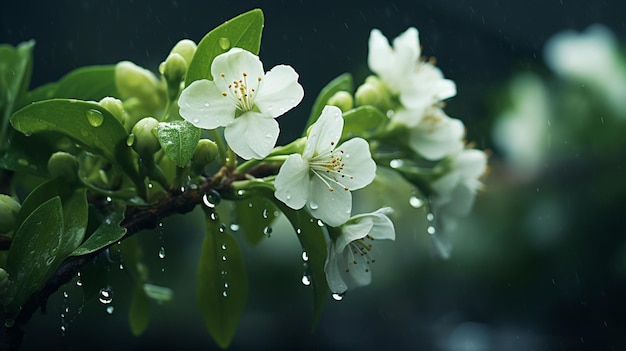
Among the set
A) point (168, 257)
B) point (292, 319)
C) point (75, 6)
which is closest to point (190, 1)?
point (75, 6)

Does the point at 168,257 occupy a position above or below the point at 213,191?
below

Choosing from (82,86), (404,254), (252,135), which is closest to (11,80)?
(82,86)

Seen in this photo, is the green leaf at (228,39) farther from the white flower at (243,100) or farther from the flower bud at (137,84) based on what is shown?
the flower bud at (137,84)

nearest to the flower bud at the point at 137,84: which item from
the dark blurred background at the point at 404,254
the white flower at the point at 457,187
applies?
the white flower at the point at 457,187

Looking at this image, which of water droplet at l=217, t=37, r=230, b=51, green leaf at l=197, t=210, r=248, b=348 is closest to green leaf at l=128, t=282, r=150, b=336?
green leaf at l=197, t=210, r=248, b=348

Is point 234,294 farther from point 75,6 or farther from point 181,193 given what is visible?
point 75,6

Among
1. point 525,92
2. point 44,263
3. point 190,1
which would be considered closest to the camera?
point 44,263
